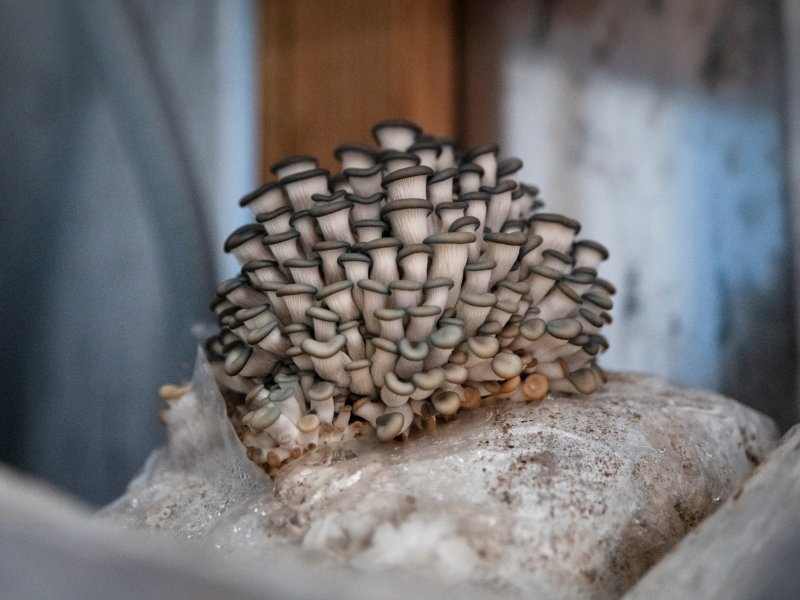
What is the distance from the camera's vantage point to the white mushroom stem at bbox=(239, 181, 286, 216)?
1219mm

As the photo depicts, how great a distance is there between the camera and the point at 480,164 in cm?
131

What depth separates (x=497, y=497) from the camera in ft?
3.26

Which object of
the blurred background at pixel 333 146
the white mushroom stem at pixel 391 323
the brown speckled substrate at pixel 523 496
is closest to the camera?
the brown speckled substrate at pixel 523 496

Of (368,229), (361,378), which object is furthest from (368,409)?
(368,229)

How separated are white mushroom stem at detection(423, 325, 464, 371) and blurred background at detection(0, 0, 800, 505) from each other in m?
0.88

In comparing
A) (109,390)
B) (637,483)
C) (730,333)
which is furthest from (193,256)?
(637,483)

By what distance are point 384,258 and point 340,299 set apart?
83 millimetres

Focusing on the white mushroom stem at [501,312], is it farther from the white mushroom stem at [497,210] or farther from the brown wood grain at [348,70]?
the brown wood grain at [348,70]

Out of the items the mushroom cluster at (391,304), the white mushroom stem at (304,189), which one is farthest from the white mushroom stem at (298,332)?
the white mushroom stem at (304,189)

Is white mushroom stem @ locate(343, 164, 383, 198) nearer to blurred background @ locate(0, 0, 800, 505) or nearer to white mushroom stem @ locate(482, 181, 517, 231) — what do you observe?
white mushroom stem @ locate(482, 181, 517, 231)

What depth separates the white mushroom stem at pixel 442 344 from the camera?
1063mm

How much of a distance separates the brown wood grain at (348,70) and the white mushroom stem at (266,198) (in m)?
1.02

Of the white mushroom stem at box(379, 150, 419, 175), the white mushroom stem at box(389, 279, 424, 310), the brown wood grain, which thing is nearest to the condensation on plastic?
the white mushroom stem at box(389, 279, 424, 310)

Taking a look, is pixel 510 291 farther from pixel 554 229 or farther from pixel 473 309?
pixel 554 229
